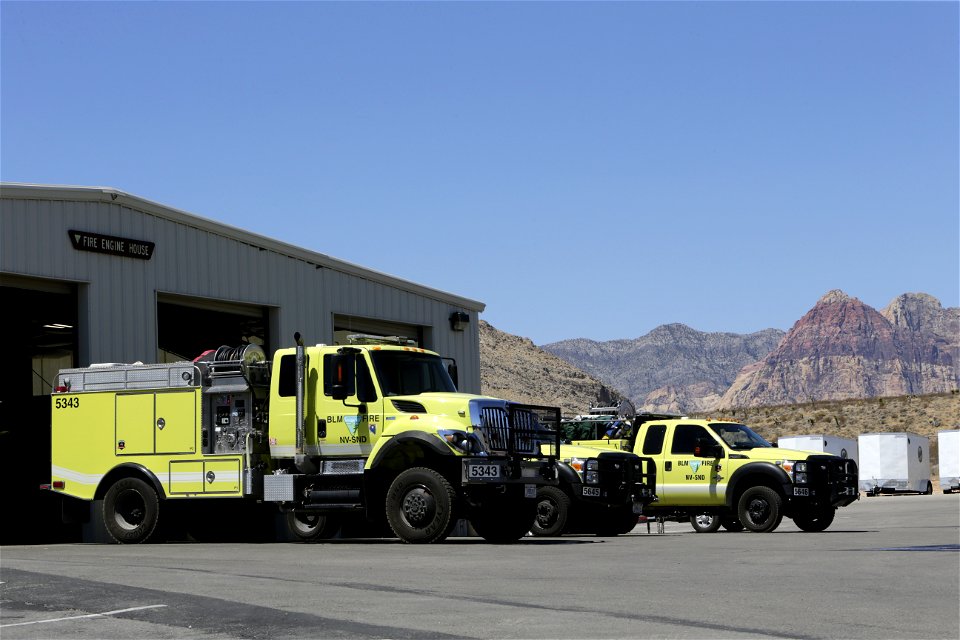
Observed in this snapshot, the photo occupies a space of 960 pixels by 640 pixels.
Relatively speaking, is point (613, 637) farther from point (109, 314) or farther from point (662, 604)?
point (109, 314)

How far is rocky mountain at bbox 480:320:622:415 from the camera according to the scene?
141 metres

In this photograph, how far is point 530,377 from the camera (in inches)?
5822

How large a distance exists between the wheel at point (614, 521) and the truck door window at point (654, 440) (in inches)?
59.8

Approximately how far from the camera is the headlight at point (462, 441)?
704 inches

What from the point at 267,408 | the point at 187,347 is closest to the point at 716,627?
the point at 267,408

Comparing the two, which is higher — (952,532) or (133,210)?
(133,210)

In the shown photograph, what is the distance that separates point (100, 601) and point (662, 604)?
4326 millimetres

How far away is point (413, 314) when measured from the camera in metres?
30.4

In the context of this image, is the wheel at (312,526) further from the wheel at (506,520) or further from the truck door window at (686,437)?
the truck door window at (686,437)

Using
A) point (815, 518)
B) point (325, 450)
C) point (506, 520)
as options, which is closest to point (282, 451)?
point (325, 450)

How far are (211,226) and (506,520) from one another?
9.57 m

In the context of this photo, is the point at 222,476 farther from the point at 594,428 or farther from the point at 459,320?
the point at 459,320

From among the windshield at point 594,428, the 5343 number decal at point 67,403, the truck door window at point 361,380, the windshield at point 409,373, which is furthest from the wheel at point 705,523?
the 5343 number decal at point 67,403

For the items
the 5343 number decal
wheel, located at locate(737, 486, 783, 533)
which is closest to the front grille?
wheel, located at locate(737, 486, 783, 533)
